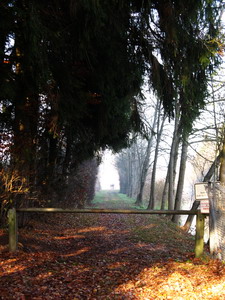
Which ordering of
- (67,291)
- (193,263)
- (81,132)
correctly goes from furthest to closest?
(81,132) < (193,263) < (67,291)

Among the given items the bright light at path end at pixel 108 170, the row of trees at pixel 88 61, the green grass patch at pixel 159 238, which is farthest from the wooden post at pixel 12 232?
the bright light at path end at pixel 108 170

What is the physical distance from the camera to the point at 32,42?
15.1 feet

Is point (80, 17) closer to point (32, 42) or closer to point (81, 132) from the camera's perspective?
point (32, 42)

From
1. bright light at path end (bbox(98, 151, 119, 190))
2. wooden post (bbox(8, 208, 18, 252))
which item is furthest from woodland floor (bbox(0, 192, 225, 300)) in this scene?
bright light at path end (bbox(98, 151, 119, 190))

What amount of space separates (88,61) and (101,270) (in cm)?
462

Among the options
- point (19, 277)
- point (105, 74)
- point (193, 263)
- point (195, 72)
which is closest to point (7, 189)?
point (19, 277)

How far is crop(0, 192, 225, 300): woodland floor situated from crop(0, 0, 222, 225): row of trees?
1.51 meters

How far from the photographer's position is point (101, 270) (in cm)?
496

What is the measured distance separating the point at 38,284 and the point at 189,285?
2.29 m

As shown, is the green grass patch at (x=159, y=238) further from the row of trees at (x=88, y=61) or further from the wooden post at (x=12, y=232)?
the wooden post at (x=12, y=232)

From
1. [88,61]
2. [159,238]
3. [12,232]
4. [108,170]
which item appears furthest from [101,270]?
[108,170]

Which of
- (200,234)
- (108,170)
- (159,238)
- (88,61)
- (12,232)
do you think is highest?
(108,170)

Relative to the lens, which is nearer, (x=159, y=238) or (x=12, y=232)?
(x=12, y=232)

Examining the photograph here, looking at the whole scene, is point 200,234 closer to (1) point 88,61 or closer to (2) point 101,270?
(2) point 101,270
